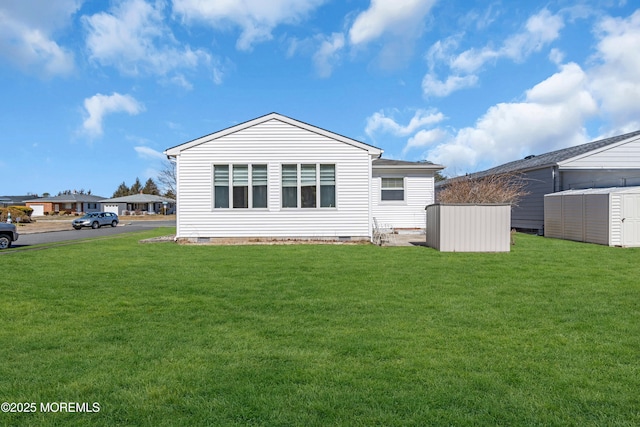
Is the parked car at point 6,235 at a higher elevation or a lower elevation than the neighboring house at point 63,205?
lower

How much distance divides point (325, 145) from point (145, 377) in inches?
480

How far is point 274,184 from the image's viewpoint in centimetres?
1488

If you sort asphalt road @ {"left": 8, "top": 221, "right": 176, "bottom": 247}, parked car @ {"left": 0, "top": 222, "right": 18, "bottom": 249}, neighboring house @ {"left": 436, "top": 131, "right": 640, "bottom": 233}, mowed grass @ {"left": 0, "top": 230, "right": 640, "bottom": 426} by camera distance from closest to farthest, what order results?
mowed grass @ {"left": 0, "top": 230, "right": 640, "bottom": 426} → parked car @ {"left": 0, "top": 222, "right": 18, "bottom": 249} → neighboring house @ {"left": 436, "top": 131, "right": 640, "bottom": 233} → asphalt road @ {"left": 8, "top": 221, "right": 176, "bottom": 247}

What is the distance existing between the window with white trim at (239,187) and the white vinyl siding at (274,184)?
181mm

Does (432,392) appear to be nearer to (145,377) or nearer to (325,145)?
(145,377)

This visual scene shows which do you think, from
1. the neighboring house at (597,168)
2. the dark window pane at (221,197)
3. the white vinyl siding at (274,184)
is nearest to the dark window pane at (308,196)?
the white vinyl siding at (274,184)

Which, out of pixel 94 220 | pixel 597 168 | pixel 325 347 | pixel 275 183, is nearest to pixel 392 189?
pixel 275 183

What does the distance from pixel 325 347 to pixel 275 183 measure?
36.5 ft

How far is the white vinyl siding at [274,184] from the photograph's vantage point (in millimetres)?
14844

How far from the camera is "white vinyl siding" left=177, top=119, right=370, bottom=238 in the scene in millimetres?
14844

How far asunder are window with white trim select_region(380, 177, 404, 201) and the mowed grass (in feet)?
36.9

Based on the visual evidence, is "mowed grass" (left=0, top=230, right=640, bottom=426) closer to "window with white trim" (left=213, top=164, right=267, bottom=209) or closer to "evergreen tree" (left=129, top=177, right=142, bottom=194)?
"window with white trim" (left=213, top=164, right=267, bottom=209)

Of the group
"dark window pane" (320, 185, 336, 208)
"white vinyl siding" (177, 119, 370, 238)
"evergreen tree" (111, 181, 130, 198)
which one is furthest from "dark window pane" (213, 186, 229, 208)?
"evergreen tree" (111, 181, 130, 198)

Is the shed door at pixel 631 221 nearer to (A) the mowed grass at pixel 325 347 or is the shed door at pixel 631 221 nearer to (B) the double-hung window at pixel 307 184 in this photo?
(A) the mowed grass at pixel 325 347
